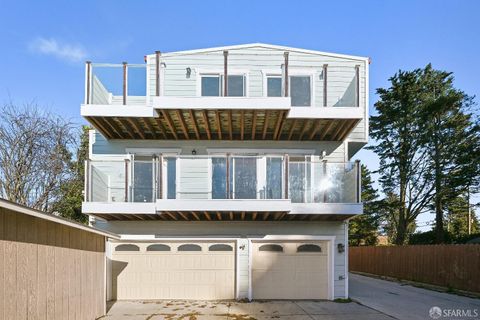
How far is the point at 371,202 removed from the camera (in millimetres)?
31031

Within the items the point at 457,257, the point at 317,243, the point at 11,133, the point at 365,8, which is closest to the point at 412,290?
the point at 457,257

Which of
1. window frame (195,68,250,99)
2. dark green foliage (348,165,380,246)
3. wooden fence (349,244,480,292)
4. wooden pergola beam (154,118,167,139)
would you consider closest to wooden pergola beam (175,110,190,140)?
wooden pergola beam (154,118,167,139)

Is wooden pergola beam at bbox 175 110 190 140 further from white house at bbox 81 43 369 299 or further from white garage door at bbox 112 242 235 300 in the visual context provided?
white garage door at bbox 112 242 235 300

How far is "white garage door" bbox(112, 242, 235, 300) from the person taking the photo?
11383mm

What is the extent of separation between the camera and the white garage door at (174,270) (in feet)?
37.3

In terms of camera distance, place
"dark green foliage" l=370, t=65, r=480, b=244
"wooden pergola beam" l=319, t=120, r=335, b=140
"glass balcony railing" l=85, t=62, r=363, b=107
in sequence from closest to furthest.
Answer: "glass balcony railing" l=85, t=62, r=363, b=107, "wooden pergola beam" l=319, t=120, r=335, b=140, "dark green foliage" l=370, t=65, r=480, b=244

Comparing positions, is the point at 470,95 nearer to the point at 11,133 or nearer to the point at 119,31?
the point at 119,31

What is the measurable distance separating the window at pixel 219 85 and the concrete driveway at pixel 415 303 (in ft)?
23.6

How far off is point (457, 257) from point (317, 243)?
6.76 m

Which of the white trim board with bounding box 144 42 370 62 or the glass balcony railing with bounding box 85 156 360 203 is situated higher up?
the white trim board with bounding box 144 42 370 62

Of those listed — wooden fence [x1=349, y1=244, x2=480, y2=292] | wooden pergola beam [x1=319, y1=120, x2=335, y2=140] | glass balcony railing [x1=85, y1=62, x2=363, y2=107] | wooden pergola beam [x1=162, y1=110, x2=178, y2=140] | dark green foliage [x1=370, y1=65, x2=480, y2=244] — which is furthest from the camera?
dark green foliage [x1=370, y1=65, x2=480, y2=244]

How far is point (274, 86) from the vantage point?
11.9 meters

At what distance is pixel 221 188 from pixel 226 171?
496mm

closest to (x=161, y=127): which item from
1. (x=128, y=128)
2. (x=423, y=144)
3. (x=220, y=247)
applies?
(x=128, y=128)
